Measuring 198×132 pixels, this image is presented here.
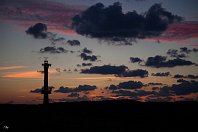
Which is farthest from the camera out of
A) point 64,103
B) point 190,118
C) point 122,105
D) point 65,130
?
point 64,103

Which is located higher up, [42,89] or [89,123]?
[42,89]

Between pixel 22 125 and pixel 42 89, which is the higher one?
pixel 42 89

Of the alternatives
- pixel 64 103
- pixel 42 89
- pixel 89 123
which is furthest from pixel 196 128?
pixel 64 103

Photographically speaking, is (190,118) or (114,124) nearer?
(114,124)

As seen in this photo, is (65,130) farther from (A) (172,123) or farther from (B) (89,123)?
(A) (172,123)

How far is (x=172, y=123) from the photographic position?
58531 mm

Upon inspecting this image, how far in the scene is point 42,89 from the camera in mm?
58094

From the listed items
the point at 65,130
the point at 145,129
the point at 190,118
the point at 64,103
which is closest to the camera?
the point at 65,130

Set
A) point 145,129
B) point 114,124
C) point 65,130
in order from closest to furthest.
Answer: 1. point 65,130
2. point 145,129
3. point 114,124

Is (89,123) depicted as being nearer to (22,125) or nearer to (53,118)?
(53,118)

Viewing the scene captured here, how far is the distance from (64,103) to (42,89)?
167 ft

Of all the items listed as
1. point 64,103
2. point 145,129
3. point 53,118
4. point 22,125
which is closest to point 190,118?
point 145,129

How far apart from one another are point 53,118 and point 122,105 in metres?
43.6

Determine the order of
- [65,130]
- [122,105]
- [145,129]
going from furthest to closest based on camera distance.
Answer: [122,105] < [145,129] < [65,130]
